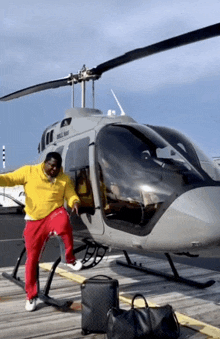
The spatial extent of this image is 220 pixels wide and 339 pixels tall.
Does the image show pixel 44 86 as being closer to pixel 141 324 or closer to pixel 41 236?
pixel 41 236

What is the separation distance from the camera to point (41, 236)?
4809mm

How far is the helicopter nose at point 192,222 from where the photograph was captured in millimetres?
3842

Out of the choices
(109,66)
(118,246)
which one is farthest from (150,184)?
(109,66)

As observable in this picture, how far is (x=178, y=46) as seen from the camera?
509cm

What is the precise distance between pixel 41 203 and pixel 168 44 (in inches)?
93.8

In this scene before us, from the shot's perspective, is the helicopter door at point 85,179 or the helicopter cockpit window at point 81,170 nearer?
the helicopter door at point 85,179

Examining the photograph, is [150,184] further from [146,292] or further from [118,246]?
[146,292]

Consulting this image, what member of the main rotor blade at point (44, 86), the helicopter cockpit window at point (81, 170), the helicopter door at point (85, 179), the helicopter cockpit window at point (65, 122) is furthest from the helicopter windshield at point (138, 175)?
the main rotor blade at point (44, 86)

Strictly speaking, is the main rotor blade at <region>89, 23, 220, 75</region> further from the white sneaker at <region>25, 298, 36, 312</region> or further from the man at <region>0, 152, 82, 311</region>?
the white sneaker at <region>25, 298, 36, 312</region>

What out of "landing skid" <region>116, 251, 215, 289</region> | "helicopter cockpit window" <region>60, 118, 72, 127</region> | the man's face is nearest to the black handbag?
the man's face

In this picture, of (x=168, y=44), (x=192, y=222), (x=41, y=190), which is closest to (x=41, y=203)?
(x=41, y=190)

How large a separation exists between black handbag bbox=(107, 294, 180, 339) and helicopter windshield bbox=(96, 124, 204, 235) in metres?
0.80

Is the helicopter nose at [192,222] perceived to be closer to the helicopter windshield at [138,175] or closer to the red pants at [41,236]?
the helicopter windshield at [138,175]

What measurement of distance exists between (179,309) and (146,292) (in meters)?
0.82
